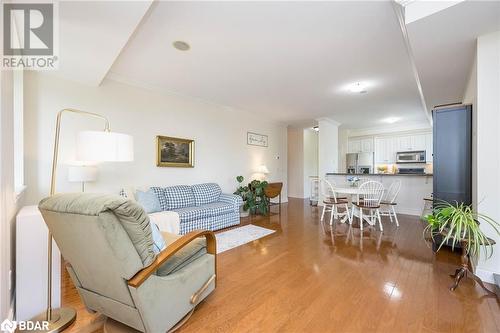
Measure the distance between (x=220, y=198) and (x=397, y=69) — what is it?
3740 millimetres

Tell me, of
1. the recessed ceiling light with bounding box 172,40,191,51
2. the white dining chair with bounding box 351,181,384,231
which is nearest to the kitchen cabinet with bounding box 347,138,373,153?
the white dining chair with bounding box 351,181,384,231

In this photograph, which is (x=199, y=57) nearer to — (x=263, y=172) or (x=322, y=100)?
(x=322, y=100)

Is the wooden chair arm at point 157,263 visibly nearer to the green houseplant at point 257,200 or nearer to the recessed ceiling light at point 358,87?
the green houseplant at point 257,200

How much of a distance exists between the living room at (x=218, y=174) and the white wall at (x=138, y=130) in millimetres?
25

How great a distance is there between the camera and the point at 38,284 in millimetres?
1640

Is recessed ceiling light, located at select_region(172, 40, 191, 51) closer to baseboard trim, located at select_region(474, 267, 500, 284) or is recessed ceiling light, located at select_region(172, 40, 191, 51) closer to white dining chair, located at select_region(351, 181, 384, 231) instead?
white dining chair, located at select_region(351, 181, 384, 231)

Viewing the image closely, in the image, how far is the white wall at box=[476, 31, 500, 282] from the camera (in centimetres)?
209

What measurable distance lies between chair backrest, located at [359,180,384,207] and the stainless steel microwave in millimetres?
3803

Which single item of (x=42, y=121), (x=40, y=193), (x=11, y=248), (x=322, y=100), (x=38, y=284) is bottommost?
(x=38, y=284)

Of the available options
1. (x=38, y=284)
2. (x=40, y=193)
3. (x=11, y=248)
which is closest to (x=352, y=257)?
(x=38, y=284)

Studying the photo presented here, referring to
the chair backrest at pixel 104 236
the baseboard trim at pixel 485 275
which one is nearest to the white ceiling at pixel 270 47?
the chair backrest at pixel 104 236

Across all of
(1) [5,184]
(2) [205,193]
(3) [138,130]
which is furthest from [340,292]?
(3) [138,130]

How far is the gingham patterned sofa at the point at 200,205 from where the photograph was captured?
3.56 meters

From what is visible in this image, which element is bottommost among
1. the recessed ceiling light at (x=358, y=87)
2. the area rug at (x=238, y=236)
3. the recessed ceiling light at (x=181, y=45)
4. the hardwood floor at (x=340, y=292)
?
the area rug at (x=238, y=236)
